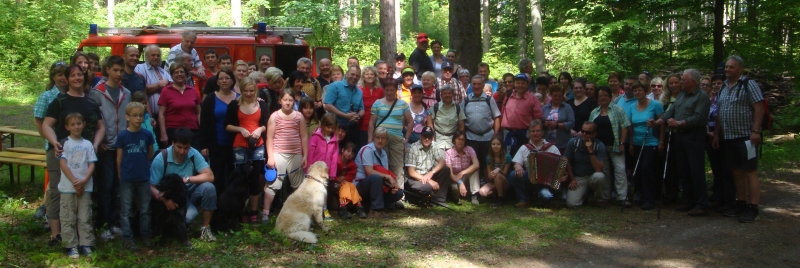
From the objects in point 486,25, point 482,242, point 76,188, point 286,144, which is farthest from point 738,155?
point 486,25

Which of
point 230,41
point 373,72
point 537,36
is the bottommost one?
point 373,72

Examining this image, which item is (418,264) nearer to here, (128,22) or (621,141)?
(621,141)

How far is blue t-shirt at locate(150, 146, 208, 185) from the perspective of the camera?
6.18 metres

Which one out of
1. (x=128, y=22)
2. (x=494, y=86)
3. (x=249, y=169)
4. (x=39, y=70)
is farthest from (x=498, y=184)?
(x=128, y=22)

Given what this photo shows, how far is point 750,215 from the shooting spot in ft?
24.8

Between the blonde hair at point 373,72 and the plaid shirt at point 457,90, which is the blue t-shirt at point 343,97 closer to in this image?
the blonde hair at point 373,72

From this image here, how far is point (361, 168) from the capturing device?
8.23m

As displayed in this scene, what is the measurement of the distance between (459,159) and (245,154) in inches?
120

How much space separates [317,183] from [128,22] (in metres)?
25.7

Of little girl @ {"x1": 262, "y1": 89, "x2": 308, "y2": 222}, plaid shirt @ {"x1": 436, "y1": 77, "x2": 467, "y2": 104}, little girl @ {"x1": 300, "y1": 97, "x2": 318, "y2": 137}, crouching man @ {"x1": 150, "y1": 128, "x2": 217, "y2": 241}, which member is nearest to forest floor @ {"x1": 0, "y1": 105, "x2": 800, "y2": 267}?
crouching man @ {"x1": 150, "y1": 128, "x2": 217, "y2": 241}

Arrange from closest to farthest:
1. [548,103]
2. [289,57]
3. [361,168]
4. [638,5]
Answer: [361,168]
[548,103]
[289,57]
[638,5]

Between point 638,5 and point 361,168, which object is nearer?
point 361,168

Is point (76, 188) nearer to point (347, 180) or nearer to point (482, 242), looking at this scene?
point (347, 180)

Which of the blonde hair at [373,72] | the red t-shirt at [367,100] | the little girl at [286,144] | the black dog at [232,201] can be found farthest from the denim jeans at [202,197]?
the blonde hair at [373,72]
